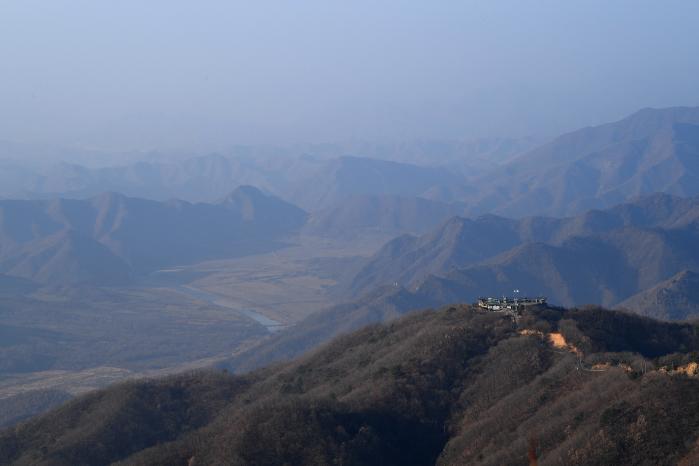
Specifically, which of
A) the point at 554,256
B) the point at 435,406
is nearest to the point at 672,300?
the point at 554,256

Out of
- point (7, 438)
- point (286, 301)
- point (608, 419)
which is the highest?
point (608, 419)

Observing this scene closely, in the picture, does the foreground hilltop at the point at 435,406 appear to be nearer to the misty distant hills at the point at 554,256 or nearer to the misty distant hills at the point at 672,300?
the misty distant hills at the point at 672,300

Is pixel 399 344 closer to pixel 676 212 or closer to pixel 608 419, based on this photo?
pixel 608 419

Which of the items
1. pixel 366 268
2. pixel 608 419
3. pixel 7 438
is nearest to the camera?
pixel 608 419

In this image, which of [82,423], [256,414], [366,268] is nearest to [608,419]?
[256,414]

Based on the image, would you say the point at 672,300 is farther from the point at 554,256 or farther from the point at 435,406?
the point at 435,406

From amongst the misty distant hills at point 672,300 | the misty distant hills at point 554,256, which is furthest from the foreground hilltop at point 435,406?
the misty distant hills at point 554,256

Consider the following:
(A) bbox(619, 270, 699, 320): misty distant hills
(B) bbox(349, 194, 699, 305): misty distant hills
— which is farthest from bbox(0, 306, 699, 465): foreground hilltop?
(B) bbox(349, 194, 699, 305): misty distant hills
